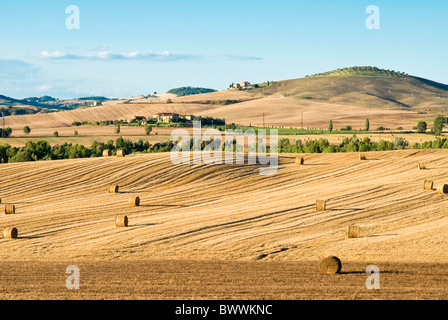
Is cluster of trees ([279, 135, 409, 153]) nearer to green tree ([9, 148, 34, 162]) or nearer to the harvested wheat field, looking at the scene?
the harvested wheat field

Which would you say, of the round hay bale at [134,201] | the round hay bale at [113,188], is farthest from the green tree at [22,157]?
the round hay bale at [134,201]

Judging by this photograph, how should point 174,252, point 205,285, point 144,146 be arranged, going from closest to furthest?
point 205,285 → point 174,252 → point 144,146

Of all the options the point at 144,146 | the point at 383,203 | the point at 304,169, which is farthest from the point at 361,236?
the point at 144,146

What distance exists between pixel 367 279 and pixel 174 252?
911 cm

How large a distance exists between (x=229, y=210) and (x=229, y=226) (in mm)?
4334

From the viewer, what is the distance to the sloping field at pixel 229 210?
930 inches

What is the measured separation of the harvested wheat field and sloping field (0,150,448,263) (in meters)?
0.09

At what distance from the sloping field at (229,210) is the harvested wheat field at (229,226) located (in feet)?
0.30

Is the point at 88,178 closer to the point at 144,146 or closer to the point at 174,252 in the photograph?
the point at 174,252

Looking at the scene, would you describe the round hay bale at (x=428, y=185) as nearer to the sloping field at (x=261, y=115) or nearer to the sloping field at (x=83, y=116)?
the sloping field at (x=261, y=115)

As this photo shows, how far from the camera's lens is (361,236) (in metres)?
25.5

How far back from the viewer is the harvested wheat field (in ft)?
56.3

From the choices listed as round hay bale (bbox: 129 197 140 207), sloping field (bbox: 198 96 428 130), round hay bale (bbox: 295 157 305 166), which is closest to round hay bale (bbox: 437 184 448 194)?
round hay bale (bbox: 295 157 305 166)
